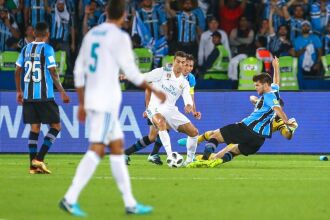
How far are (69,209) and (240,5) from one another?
15357 mm

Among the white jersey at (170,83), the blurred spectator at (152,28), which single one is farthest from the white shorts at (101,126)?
the blurred spectator at (152,28)

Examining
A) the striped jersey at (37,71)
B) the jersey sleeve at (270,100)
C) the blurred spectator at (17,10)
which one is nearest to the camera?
the striped jersey at (37,71)

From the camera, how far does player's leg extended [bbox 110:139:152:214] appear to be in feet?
32.2

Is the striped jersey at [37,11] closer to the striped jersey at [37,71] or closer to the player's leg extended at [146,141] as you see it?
the player's leg extended at [146,141]

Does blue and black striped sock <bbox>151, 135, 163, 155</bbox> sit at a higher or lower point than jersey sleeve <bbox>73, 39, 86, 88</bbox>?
lower

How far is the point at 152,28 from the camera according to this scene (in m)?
23.9

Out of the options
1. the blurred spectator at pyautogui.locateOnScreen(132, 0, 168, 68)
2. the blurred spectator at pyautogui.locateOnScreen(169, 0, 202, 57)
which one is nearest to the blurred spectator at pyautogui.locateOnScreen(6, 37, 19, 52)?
the blurred spectator at pyautogui.locateOnScreen(132, 0, 168, 68)

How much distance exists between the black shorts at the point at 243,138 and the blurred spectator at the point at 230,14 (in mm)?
7621

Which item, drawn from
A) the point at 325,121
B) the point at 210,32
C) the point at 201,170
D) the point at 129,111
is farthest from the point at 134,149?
the point at 210,32

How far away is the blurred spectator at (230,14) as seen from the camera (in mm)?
24312

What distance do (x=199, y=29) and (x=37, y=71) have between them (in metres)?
9.55

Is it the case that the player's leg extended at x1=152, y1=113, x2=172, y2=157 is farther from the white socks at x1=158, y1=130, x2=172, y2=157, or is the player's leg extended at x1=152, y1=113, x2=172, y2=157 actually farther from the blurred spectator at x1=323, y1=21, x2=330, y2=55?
the blurred spectator at x1=323, y1=21, x2=330, y2=55

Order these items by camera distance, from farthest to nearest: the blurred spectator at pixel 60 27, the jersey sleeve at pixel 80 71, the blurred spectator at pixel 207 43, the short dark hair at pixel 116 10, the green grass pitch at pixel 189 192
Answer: the blurred spectator at pixel 60 27 → the blurred spectator at pixel 207 43 → the green grass pitch at pixel 189 192 → the jersey sleeve at pixel 80 71 → the short dark hair at pixel 116 10

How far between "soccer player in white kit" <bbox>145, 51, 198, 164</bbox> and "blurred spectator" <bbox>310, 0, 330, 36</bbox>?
780 centimetres
